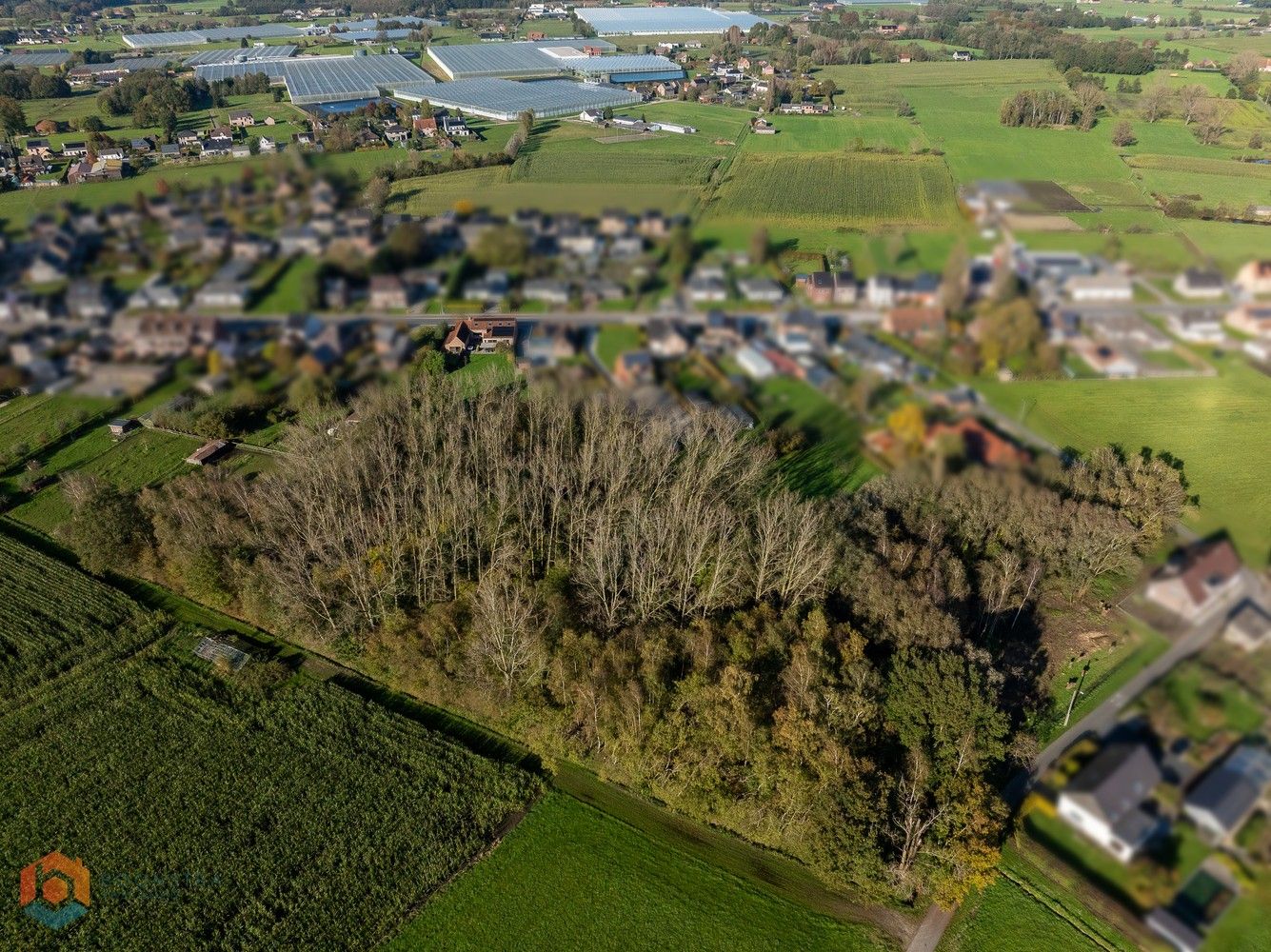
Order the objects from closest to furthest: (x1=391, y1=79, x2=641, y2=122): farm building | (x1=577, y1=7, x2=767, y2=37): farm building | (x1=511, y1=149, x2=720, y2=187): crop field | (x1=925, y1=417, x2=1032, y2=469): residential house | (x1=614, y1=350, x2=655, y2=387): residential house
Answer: (x1=925, y1=417, x2=1032, y2=469): residential house → (x1=614, y1=350, x2=655, y2=387): residential house → (x1=511, y1=149, x2=720, y2=187): crop field → (x1=391, y1=79, x2=641, y2=122): farm building → (x1=577, y1=7, x2=767, y2=37): farm building

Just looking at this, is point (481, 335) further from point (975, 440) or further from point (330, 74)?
point (330, 74)

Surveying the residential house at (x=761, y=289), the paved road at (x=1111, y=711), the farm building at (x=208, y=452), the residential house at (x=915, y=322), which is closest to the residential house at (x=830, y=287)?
the residential house at (x=761, y=289)

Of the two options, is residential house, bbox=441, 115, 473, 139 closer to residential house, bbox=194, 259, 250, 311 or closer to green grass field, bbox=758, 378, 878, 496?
residential house, bbox=194, 259, 250, 311

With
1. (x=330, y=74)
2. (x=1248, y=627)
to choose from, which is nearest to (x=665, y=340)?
(x=1248, y=627)

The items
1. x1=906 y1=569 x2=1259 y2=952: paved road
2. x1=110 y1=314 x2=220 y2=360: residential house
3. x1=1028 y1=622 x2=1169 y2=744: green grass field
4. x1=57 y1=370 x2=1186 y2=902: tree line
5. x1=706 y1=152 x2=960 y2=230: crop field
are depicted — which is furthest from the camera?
x1=57 y1=370 x2=1186 y2=902: tree line

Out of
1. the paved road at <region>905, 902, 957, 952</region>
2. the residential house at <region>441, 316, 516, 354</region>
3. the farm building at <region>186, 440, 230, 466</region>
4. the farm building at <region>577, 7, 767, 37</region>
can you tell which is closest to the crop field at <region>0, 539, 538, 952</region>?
the farm building at <region>186, 440, 230, 466</region>

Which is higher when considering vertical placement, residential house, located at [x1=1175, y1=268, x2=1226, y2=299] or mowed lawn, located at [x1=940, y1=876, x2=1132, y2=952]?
residential house, located at [x1=1175, y1=268, x2=1226, y2=299]

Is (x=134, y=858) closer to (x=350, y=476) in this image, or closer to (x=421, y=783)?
(x=421, y=783)
